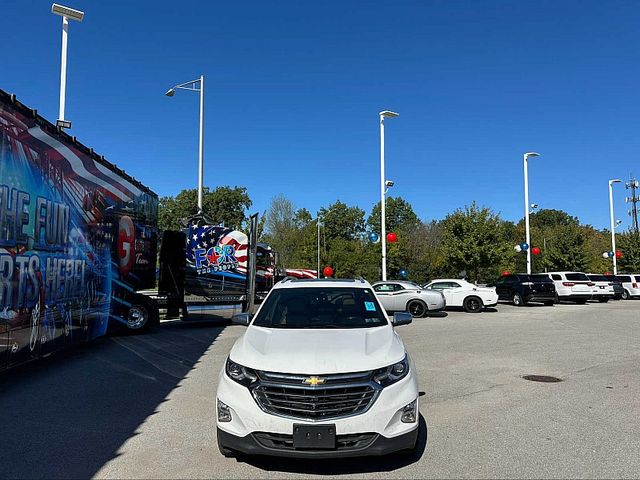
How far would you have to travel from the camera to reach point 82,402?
659 cm

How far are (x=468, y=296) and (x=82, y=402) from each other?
59.8 feet

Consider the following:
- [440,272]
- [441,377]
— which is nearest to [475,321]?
[441,377]

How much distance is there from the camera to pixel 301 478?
411cm

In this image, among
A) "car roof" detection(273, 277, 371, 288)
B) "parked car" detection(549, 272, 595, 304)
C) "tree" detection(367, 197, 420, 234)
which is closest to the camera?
"car roof" detection(273, 277, 371, 288)

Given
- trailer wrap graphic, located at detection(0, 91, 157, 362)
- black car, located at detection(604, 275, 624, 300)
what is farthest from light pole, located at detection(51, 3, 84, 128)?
black car, located at detection(604, 275, 624, 300)

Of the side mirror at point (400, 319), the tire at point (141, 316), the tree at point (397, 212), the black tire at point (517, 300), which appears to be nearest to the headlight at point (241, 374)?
the side mirror at point (400, 319)

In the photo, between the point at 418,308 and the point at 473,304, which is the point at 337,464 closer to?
the point at 418,308

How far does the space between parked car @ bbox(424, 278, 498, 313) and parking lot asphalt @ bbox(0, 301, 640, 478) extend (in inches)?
402

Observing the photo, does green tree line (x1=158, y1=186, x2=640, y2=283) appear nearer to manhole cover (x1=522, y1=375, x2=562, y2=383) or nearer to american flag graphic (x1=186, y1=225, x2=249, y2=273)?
american flag graphic (x1=186, y1=225, x2=249, y2=273)

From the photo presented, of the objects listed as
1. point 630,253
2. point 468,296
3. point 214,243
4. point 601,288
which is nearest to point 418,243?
point 630,253

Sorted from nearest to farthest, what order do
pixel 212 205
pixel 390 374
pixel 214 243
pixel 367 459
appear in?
pixel 390 374 → pixel 367 459 → pixel 214 243 → pixel 212 205

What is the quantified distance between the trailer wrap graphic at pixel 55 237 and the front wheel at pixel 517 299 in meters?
20.7

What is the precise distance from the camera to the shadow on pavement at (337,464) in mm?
4266

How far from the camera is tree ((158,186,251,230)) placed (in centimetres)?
6406
